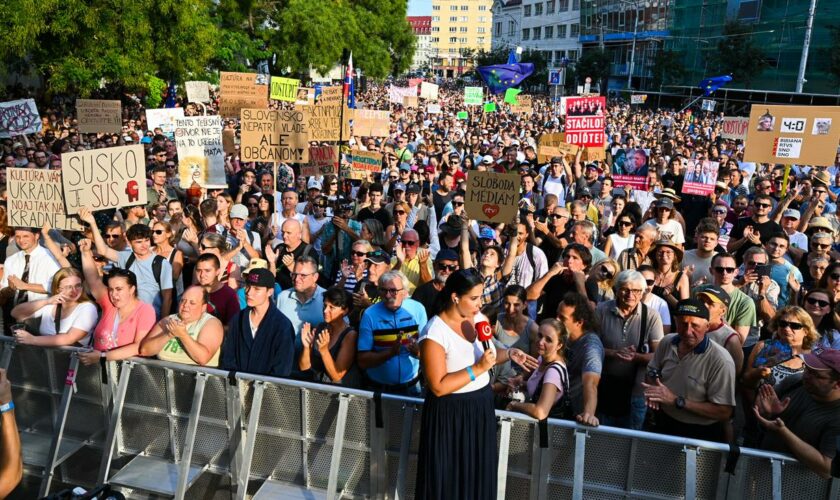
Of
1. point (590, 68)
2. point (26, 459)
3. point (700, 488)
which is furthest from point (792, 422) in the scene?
point (590, 68)

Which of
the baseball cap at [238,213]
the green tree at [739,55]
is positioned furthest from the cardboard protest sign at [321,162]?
the green tree at [739,55]

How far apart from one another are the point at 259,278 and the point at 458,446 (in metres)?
1.84

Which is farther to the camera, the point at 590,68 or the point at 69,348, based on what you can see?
the point at 590,68

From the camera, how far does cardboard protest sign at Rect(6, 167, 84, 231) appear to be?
638cm

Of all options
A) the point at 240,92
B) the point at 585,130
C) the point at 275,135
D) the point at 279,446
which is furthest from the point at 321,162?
the point at 279,446

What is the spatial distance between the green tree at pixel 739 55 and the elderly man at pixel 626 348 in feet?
166

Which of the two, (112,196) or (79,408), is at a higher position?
(112,196)

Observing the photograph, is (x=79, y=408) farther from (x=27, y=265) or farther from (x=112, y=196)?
(x=112, y=196)

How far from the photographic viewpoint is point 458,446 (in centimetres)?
353

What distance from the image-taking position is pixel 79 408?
463 cm

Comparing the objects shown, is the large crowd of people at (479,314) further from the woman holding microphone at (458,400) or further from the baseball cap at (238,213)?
the baseball cap at (238,213)

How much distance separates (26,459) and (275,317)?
1.97 metres

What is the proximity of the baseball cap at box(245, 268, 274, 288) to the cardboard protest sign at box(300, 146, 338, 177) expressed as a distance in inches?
243

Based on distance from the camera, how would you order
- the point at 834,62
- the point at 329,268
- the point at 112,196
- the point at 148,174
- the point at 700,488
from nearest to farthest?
the point at 700,488 → the point at 112,196 → the point at 329,268 → the point at 148,174 → the point at 834,62
